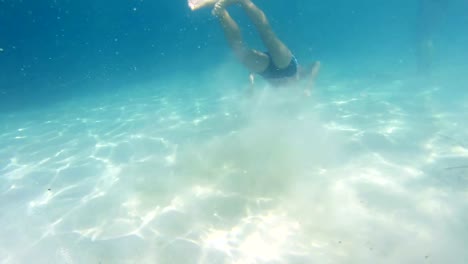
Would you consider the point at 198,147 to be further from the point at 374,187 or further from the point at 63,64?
the point at 63,64

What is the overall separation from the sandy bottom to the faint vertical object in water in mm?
8852

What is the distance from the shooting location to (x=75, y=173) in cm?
790

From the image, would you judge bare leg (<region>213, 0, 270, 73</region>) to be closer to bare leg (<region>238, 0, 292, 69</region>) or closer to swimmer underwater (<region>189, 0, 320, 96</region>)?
swimmer underwater (<region>189, 0, 320, 96</region>)

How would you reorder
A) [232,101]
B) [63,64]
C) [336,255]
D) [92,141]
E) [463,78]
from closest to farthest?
1. [336,255]
2. [92,141]
3. [232,101]
4. [463,78]
5. [63,64]

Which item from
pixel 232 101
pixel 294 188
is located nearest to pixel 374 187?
pixel 294 188

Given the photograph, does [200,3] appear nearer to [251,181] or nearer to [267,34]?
[267,34]

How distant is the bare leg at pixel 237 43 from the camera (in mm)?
7025

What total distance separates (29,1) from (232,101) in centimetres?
3936

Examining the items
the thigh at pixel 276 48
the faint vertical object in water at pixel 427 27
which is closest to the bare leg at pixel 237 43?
the thigh at pixel 276 48

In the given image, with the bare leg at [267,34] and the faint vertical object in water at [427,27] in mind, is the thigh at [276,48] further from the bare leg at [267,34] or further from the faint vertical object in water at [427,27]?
the faint vertical object in water at [427,27]

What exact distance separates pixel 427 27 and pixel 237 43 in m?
18.4

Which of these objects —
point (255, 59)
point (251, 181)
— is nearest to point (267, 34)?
point (255, 59)

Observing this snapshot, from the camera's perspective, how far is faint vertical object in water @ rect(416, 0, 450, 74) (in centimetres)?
1830

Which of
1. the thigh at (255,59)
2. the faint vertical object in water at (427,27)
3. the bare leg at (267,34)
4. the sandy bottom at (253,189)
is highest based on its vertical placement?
the faint vertical object in water at (427,27)
